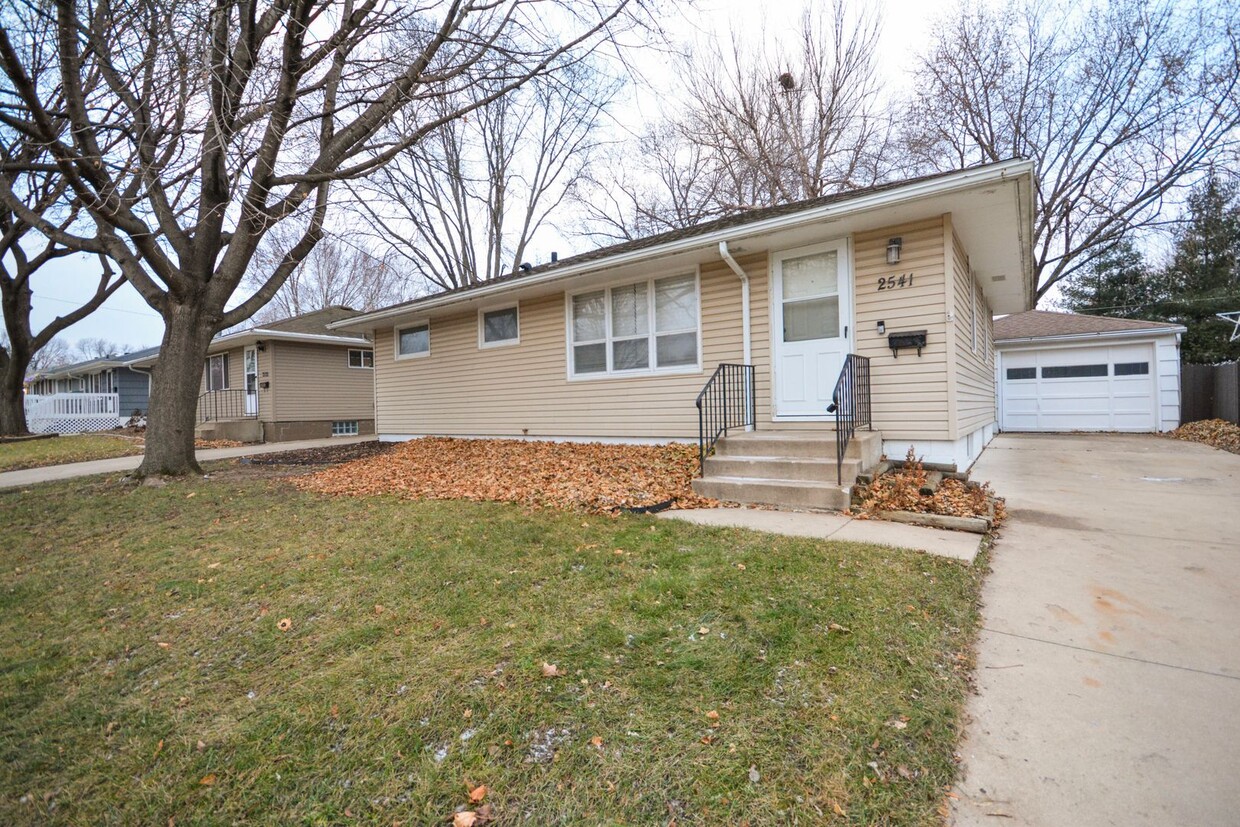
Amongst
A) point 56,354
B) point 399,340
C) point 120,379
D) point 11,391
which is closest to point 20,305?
point 11,391

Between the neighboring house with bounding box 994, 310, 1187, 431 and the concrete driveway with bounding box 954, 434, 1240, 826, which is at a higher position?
the neighboring house with bounding box 994, 310, 1187, 431

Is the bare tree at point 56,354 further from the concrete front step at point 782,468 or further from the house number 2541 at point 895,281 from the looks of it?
the house number 2541 at point 895,281

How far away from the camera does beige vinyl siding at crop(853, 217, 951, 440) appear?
227 inches

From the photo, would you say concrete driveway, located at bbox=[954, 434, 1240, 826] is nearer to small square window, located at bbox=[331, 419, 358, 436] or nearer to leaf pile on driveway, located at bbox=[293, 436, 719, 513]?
leaf pile on driveway, located at bbox=[293, 436, 719, 513]

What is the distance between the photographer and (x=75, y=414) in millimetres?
20438

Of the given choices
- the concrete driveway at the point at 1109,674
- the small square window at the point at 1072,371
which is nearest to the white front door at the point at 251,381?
the concrete driveway at the point at 1109,674

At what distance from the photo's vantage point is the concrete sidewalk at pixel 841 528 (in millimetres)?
3771

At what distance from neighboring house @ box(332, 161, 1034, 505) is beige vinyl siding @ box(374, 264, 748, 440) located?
30mm

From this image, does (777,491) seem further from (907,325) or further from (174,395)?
(174,395)

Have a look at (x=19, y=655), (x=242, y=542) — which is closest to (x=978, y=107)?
(x=242, y=542)

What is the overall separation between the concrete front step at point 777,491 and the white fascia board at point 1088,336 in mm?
11586

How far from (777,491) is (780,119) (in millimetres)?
12574

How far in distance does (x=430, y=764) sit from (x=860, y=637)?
1853 mm

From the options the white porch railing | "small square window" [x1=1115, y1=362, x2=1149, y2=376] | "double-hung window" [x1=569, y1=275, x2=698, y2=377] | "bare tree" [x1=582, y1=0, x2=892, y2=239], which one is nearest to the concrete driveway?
"double-hung window" [x1=569, y1=275, x2=698, y2=377]
